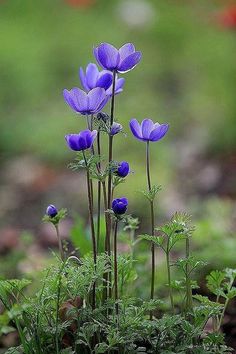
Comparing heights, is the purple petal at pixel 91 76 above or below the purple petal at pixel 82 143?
above

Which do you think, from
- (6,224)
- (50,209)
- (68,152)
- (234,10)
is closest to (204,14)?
(234,10)

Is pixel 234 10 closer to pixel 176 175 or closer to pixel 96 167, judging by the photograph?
pixel 176 175

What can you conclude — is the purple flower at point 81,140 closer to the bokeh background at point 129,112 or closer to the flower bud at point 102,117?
the flower bud at point 102,117

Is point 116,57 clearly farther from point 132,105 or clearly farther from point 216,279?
point 132,105

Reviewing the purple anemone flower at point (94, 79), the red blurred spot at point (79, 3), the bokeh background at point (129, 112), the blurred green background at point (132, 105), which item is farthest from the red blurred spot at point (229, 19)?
the purple anemone flower at point (94, 79)

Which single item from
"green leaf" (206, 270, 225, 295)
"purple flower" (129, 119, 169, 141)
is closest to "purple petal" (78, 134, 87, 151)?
"purple flower" (129, 119, 169, 141)
